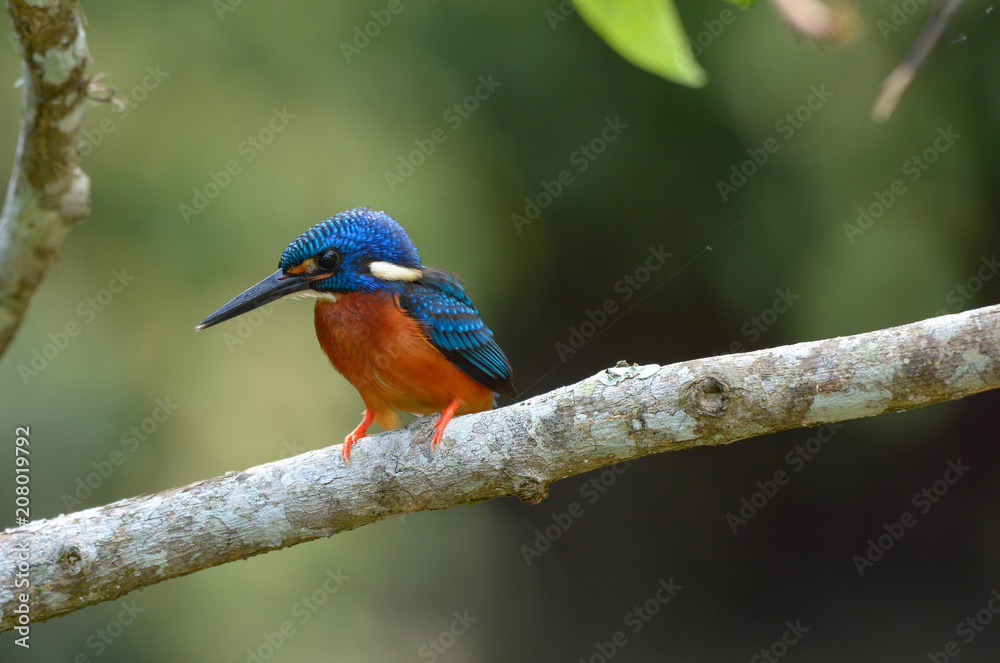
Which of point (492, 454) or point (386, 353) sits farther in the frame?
point (386, 353)

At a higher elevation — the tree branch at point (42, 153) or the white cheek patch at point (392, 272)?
the tree branch at point (42, 153)

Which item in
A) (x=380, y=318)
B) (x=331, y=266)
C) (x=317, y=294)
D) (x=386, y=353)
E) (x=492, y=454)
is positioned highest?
(x=331, y=266)

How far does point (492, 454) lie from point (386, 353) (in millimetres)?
852

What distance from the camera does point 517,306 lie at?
22.7 feet

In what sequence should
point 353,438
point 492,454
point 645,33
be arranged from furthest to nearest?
point 353,438 → point 492,454 → point 645,33

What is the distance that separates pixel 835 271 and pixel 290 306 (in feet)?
12.5

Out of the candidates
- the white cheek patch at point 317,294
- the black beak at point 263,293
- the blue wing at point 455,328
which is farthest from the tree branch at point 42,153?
the blue wing at point 455,328

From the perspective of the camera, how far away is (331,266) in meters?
3.33

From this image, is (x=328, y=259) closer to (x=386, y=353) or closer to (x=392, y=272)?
(x=392, y=272)

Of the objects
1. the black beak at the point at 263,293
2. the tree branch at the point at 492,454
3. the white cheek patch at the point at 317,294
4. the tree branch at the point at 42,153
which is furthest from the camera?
the white cheek patch at the point at 317,294

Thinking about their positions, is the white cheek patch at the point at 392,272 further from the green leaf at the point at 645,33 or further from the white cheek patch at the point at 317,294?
the green leaf at the point at 645,33

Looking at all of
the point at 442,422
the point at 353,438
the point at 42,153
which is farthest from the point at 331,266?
the point at 42,153

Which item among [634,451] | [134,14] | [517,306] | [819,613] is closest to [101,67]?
[134,14]

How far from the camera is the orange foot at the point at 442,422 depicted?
8.75ft
